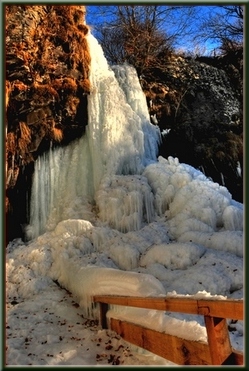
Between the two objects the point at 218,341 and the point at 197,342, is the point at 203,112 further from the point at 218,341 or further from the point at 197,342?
the point at 218,341

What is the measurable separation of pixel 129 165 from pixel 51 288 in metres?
3.86

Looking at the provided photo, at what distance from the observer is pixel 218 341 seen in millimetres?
2426

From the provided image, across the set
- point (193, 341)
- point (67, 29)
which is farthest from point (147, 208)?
point (193, 341)

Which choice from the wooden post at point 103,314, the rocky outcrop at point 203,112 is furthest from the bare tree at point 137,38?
the wooden post at point 103,314

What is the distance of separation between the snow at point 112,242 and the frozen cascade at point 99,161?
0.03 m

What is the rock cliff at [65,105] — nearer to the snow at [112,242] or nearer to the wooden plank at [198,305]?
the snow at [112,242]

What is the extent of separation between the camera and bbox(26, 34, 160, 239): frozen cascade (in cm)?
809

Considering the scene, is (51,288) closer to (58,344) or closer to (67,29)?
(58,344)

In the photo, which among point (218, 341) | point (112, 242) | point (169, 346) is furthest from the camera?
point (112, 242)

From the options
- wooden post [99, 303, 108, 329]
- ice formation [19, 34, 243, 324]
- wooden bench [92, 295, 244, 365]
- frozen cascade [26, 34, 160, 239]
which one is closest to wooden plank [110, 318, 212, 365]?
wooden bench [92, 295, 244, 365]

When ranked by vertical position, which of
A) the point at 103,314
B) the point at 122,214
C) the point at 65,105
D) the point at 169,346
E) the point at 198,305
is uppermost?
the point at 65,105

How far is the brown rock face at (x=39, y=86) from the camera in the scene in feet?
25.7

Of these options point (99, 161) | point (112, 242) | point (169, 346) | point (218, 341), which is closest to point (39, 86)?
point (99, 161)

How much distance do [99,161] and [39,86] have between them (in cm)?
226
